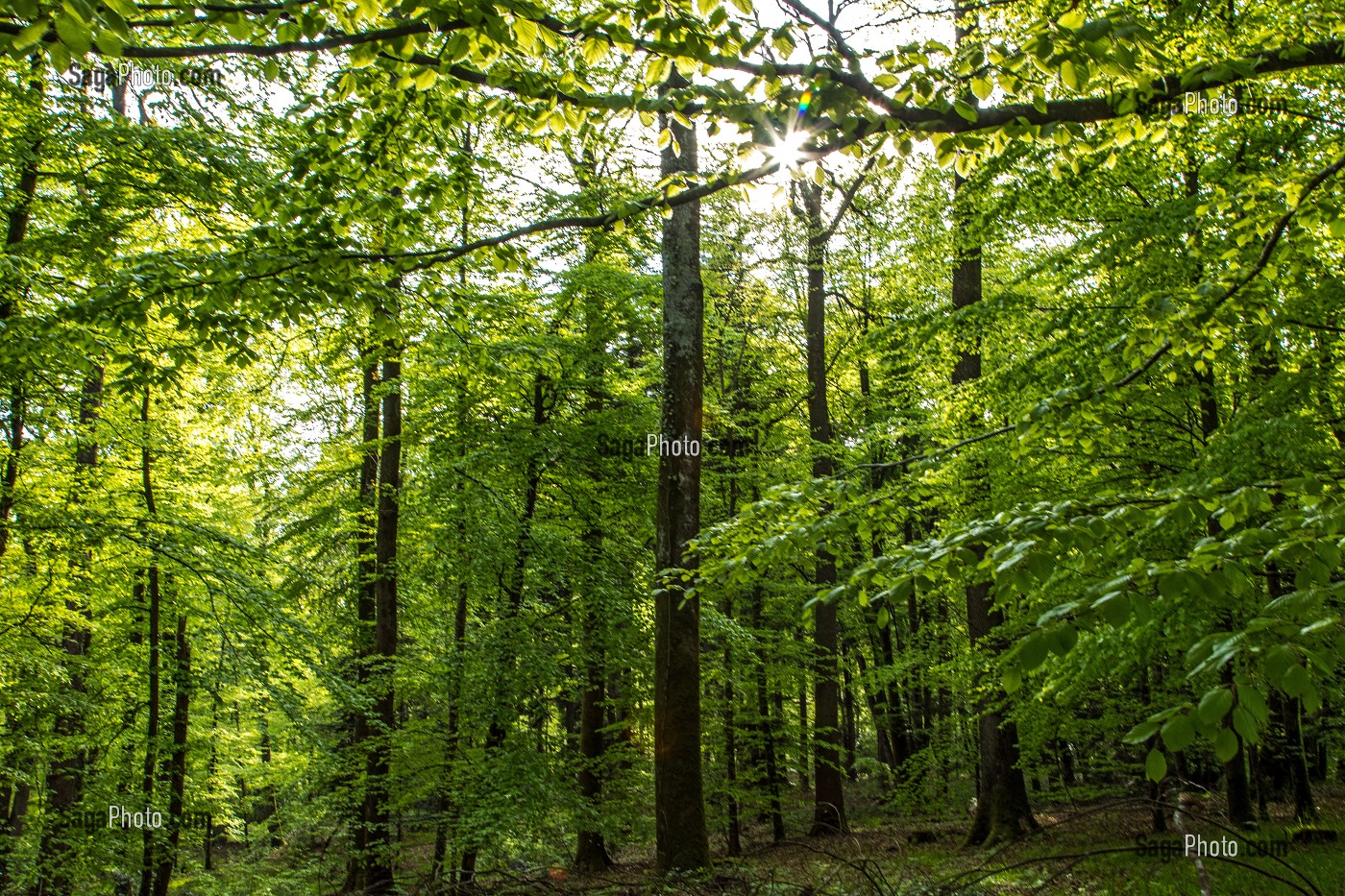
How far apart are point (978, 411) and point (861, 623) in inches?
571

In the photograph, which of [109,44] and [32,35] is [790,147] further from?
[32,35]

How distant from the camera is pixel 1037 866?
8156 millimetres

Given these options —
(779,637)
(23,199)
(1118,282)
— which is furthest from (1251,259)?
(779,637)

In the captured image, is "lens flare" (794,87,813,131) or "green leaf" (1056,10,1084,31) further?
"lens flare" (794,87,813,131)

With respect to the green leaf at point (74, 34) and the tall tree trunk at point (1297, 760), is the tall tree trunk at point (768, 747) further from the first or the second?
the green leaf at point (74, 34)

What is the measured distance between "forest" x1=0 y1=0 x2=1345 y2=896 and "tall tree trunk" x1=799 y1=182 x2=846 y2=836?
12cm

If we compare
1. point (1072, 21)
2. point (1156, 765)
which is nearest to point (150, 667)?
point (1156, 765)

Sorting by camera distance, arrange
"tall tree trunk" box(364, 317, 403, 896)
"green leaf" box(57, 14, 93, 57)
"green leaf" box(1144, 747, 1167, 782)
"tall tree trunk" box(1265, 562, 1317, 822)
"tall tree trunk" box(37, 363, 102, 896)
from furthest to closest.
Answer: "tall tree trunk" box(364, 317, 403, 896) < "tall tree trunk" box(1265, 562, 1317, 822) < "tall tree trunk" box(37, 363, 102, 896) < "green leaf" box(57, 14, 93, 57) < "green leaf" box(1144, 747, 1167, 782)

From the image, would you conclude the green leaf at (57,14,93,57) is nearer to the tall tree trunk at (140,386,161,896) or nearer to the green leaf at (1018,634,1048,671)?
the green leaf at (1018,634,1048,671)

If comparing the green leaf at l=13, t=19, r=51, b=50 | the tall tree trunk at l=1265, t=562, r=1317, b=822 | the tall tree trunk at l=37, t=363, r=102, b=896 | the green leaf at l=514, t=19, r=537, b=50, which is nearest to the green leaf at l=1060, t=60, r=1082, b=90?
the green leaf at l=514, t=19, r=537, b=50

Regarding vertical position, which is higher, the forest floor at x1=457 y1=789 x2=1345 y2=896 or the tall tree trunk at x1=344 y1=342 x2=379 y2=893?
the tall tree trunk at x1=344 y1=342 x2=379 y2=893

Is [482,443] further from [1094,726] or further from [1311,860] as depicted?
[1311,860]

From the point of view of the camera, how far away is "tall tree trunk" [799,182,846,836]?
43.9 ft

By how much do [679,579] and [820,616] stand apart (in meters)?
8.31
